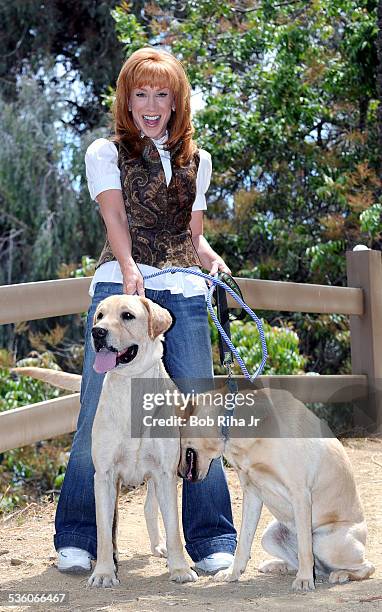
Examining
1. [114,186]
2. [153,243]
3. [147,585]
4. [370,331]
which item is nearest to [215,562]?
[147,585]

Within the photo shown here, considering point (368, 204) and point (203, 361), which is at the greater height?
point (368, 204)

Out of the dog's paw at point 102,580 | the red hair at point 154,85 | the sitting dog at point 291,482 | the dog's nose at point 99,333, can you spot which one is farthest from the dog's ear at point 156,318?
the dog's paw at point 102,580

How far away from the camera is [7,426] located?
479 centimetres

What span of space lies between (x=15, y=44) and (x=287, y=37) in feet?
25.2

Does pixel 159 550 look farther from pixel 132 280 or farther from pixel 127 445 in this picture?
pixel 132 280

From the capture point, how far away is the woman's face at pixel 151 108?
3914 mm

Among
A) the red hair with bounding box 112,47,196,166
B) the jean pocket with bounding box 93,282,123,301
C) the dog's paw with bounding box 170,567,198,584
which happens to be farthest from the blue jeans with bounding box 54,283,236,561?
the red hair with bounding box 112,47,196,166

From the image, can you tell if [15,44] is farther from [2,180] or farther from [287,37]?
[287,37]

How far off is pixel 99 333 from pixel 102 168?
793mm

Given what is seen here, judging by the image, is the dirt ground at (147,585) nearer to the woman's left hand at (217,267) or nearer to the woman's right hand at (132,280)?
the woman's right hand at (132,280)

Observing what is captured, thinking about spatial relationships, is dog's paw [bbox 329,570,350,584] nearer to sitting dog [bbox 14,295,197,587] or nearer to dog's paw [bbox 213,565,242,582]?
dog's paw [bbox 213,565,242,582]

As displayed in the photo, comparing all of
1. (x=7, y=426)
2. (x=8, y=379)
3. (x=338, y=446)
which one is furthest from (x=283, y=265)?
(x=338, y=446)

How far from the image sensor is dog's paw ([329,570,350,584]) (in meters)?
3.61

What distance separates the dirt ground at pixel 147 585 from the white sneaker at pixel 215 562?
11cm
